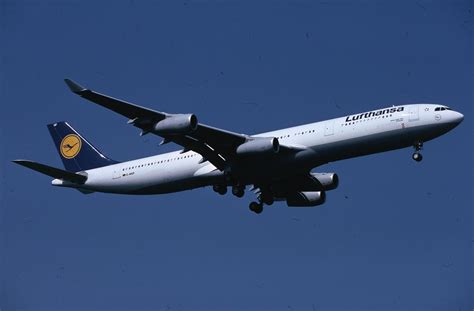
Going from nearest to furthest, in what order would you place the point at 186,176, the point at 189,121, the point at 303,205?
the point at 189,121
the point at 186,176
the point at 303,205

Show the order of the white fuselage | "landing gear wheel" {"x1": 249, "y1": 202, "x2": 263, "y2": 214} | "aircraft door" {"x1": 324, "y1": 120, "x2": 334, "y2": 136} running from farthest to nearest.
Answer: "landing gear wheel" {"x1": 249, "y1": 202, "x2": 263, "y2": 214} < "aircraft door" {"x1": 324, "y1": 120, "x2": 334, "y2": 136} < the white fuselage

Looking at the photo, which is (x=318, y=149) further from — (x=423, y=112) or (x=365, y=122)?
(x=423, y=112)

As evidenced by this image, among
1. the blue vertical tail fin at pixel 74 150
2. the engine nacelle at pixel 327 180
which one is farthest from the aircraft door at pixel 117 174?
the engine nacelle at pixel 327 180

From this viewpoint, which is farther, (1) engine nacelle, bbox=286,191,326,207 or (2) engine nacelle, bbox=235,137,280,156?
(1) engine nacelle, bbox=286,191,326,207

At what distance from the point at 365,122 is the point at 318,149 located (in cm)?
275

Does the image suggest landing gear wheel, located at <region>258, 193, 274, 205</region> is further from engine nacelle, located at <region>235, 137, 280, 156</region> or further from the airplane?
engine nacelle, located at <region>235, 137, 280, 156</region>

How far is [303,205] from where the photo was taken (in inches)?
1933

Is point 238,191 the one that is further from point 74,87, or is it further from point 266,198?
point 74,87

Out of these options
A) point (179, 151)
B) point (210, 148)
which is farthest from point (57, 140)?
point (210, 148)

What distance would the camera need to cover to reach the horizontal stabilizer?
42709mm

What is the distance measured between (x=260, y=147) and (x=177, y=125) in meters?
4.66

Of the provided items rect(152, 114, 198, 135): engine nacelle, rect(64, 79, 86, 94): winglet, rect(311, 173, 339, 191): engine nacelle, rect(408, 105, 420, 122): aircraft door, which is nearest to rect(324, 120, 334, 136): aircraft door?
rect(408, 105, 420, 122): aircraft door

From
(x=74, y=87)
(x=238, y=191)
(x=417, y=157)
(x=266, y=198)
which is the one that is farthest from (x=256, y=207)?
(x=74, y=87)

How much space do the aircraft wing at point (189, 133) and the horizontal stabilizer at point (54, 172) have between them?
21.2 ft
